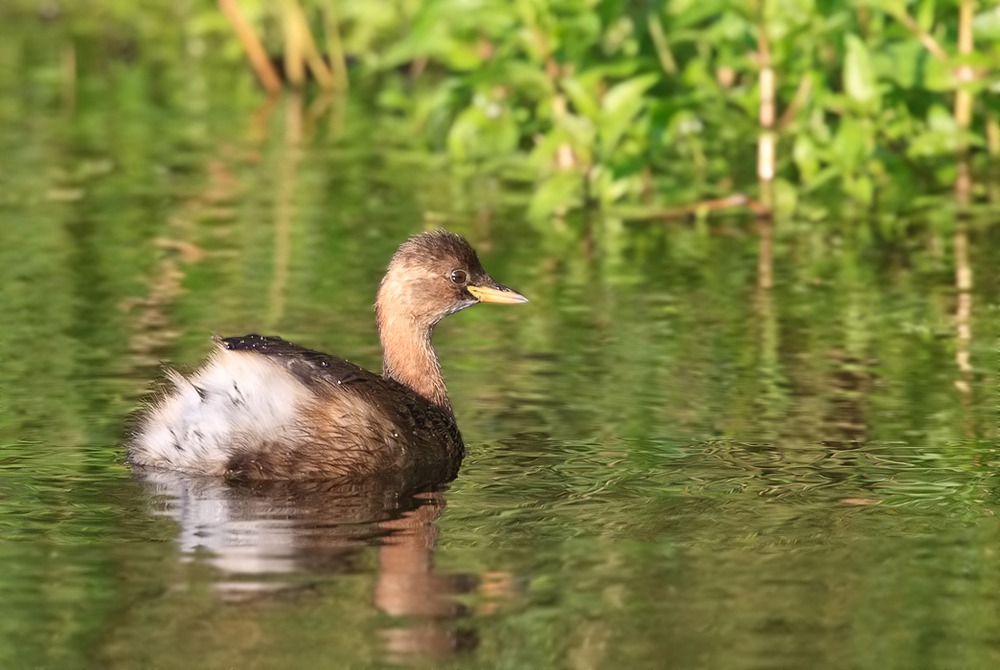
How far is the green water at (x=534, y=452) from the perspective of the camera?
607 cm

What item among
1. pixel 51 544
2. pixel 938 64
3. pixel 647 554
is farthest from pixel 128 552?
pixel 938 64

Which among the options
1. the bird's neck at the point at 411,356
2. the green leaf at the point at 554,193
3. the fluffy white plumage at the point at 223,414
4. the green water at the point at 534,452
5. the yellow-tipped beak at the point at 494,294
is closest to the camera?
the green water at the point at 534,452

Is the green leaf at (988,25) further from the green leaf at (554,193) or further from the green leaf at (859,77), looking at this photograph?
the green leaf at (554,193)

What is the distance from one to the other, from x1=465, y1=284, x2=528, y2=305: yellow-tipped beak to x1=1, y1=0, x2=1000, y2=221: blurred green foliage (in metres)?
4.12

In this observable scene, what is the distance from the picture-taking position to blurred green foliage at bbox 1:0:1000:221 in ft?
43.7

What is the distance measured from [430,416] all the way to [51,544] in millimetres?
1876

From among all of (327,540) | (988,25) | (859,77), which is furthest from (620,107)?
(327,540)

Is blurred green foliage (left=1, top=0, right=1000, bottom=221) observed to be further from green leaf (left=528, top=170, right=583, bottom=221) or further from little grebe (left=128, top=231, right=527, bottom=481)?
little grebe (left=128, top=231, right=527, bottom=481)

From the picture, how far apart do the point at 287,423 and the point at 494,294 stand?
170 centimetres

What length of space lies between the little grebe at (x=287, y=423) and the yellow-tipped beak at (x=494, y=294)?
2.80 ft

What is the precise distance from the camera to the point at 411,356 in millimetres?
8852

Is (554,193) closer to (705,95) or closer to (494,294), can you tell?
(705,95)

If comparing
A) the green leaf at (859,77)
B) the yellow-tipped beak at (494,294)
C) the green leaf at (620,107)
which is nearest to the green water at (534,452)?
the yellow-tipped beak at (494,294)

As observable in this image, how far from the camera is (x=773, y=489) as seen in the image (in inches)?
299
